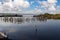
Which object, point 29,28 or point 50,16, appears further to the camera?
point 29,28

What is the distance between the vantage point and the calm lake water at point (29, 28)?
488 cm

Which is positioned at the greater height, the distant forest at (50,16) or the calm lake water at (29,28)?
the distant forest at (50,16)

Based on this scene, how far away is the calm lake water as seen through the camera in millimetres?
4883

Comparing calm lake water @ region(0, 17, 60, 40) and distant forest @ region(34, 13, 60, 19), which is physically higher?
distant forest @ region(34, 13, 60, 19)

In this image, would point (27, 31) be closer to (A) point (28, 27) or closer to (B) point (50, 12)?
(A) point (28, 27)

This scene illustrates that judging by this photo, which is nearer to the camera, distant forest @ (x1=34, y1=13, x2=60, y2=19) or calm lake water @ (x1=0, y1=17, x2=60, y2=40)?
distant forest @ (x1=34, y1=13, x2=60, y2=19)

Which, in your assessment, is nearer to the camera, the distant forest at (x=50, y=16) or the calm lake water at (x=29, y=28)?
the distant forest at (x=50, y=16)

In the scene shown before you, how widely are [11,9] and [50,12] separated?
1482 mm

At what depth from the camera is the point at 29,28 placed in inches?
207

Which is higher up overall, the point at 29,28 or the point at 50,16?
the point at 50,16

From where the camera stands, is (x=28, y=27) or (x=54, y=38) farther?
(x=28, y=27)

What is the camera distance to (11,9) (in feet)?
15.7

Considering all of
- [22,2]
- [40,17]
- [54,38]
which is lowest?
[54,38]

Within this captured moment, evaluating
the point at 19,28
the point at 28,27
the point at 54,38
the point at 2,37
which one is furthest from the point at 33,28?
the point at 2,37
